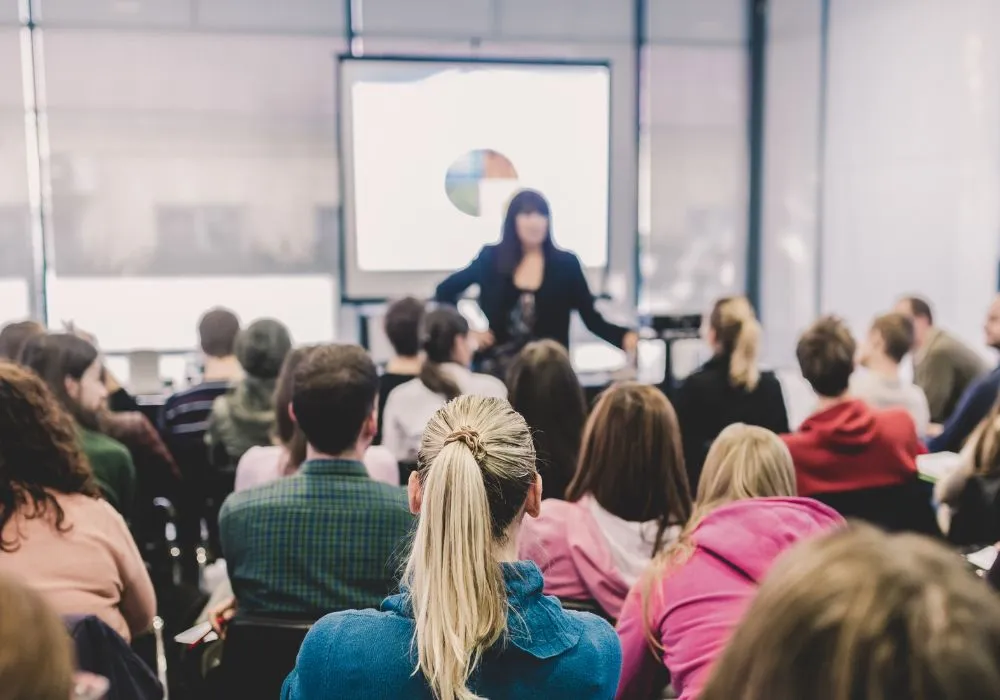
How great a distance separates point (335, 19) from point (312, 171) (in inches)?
39.8

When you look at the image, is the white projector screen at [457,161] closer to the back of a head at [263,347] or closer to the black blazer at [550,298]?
the black blazer at [550,298]

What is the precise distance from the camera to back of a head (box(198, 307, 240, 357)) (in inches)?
158

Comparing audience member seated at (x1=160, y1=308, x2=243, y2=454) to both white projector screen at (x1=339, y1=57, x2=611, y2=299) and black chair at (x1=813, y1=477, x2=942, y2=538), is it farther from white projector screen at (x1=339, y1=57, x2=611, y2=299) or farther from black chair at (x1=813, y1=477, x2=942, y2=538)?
white projector screen at (x1=339, y1=57, x2=611, y2=299)

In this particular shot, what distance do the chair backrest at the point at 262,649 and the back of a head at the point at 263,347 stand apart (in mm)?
1834

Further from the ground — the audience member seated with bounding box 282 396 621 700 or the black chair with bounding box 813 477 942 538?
the audience member seated with bounding box 282 396 621 700

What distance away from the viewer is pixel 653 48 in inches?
277

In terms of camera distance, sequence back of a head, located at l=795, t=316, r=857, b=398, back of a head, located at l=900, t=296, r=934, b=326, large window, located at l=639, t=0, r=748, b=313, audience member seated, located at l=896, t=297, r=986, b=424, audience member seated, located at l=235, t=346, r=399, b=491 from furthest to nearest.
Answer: large window, located at l=639, t=0, r=748, b=313 < back of a head, located at l=900, t=296, r=934, b=326 < audience member seated, located at l=896, t=297, r=986, b=424 < back of a head, located at l=795, t=316, r=857, b=398 < audience member seated, located at l=235, t=346, r=399, b=491

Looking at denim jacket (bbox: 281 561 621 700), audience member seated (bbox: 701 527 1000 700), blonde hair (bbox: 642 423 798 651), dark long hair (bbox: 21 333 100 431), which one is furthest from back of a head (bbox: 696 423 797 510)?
dark long hair (bbox: 21 333 100 431)

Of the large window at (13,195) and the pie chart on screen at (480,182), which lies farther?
the pie chart on screen at (480,182)

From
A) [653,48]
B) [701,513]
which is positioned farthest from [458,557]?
[653,48]

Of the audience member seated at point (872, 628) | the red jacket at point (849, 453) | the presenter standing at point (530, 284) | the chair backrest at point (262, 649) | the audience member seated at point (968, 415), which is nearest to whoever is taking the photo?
the audience member seated at point (872, 628)

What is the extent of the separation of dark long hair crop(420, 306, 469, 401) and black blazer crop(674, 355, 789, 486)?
0.81 metres

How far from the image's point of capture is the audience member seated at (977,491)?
96.0 inches

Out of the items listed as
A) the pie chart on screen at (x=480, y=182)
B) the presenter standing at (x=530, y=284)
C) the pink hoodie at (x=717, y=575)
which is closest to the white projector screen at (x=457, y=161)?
the pie chart on screen at (x=480, y=182)
